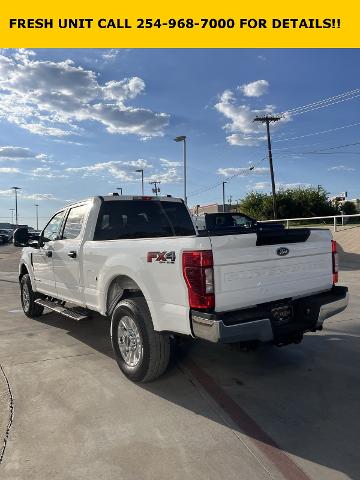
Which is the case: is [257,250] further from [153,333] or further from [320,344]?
[320,344]

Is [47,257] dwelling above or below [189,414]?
above

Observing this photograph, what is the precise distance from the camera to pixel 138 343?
167 inches

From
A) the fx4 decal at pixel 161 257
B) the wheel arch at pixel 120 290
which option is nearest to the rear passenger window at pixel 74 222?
the wheel arch at pixel 120 290

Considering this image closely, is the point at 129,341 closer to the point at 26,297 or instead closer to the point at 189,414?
the point at 189,414

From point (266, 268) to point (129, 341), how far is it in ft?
5.40

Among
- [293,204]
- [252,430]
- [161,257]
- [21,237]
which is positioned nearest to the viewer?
[252,430]

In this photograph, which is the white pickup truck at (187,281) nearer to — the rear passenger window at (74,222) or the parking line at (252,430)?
the rear passenger window at (74,222)

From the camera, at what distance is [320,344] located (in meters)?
5.46

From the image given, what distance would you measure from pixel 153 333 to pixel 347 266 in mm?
11558

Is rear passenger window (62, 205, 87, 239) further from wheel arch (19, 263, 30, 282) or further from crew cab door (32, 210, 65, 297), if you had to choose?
wheel arch (19, 263, 30, 282)

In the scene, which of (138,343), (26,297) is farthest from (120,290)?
(26,297)

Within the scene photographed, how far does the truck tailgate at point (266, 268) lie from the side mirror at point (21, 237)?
4082 millimetres

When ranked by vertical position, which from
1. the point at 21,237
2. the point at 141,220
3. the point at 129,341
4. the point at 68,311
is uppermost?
the point at 141,220

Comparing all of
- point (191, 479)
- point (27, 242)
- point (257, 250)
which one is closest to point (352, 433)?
point (191, 479)
